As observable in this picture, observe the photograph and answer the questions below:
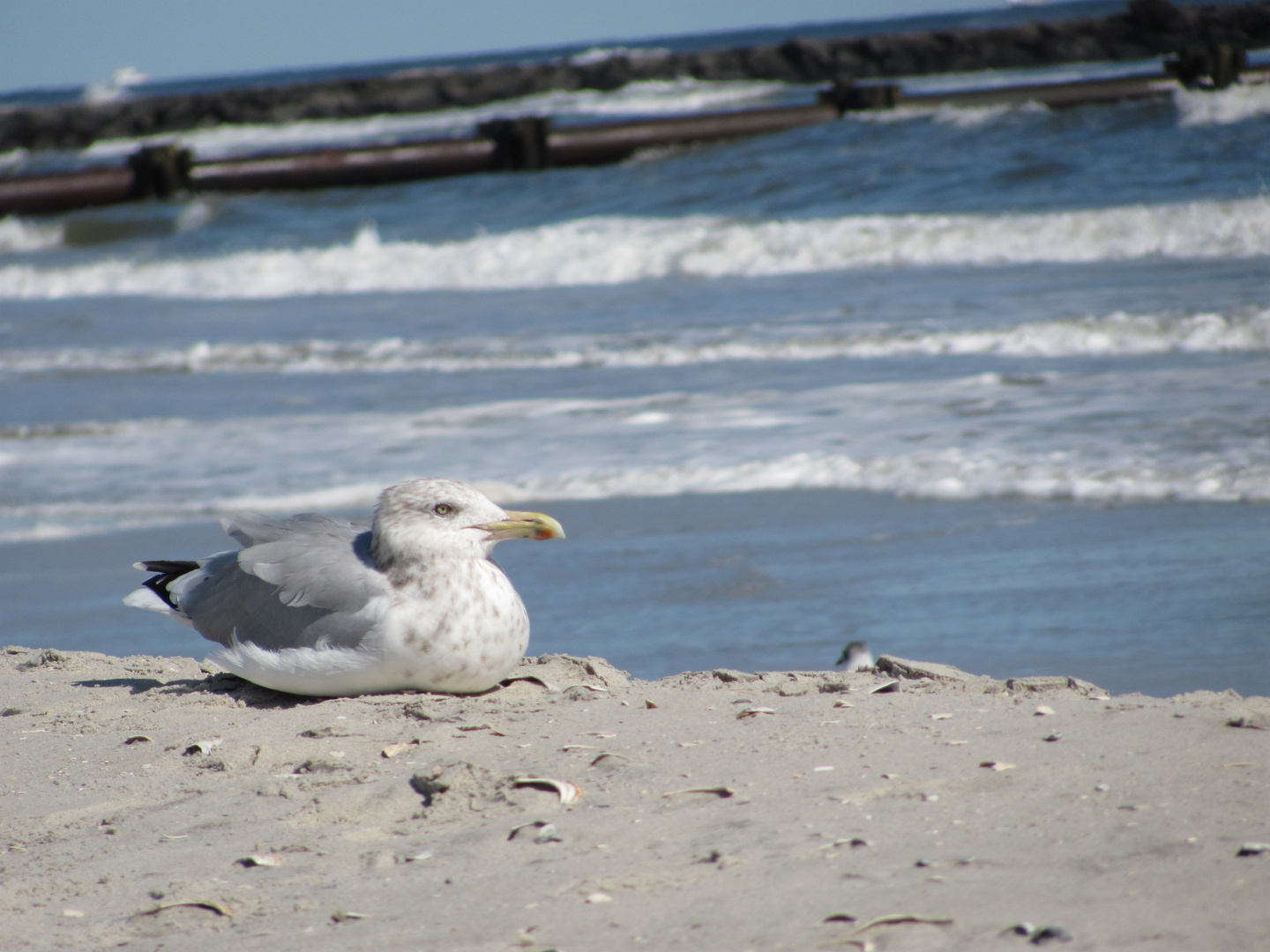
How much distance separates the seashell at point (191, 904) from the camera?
2.21 metres

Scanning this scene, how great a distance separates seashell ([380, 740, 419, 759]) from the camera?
112 inches

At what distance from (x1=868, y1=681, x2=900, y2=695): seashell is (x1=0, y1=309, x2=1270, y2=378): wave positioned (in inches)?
179

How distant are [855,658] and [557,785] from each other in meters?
1.22

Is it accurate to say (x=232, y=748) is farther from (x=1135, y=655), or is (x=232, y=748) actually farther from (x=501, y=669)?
(x=1135, y=655)

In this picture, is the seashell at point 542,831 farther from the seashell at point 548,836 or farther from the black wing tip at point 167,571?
the black wing tip at point 167,571

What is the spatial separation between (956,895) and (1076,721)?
0.90m

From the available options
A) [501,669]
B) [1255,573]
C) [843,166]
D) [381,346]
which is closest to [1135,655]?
[1255,573]

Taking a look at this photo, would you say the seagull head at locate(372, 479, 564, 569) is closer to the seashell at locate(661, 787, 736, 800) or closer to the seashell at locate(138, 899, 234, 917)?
the seashell at locate(661, 787, 736, 800)

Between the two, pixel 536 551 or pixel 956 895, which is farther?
pixel 536 551

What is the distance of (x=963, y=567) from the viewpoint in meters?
4.30

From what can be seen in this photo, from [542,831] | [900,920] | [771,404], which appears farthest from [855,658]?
[771,404]

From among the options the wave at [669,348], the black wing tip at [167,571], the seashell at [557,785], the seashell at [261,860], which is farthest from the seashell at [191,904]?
the wave at [669,348]

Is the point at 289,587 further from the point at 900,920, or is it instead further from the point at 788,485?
the point at 788,485

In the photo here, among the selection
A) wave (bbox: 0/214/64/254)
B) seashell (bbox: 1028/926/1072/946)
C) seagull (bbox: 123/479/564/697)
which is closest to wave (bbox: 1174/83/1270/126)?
seagull (bbox: 123/479/564/697)
